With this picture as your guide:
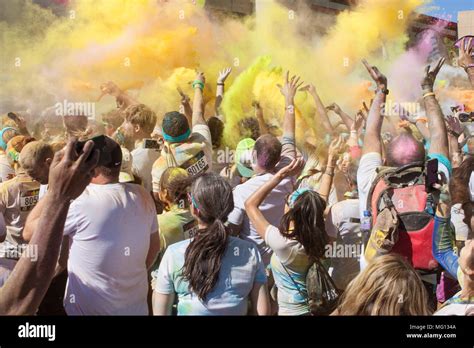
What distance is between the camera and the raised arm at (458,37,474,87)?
519 cm

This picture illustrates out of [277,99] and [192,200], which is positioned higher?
[277,99]

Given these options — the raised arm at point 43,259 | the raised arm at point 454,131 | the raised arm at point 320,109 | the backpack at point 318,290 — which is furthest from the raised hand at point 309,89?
the raised arm at point 43,259

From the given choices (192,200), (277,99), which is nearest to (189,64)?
(277,99)

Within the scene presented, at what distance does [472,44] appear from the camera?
17.1ft

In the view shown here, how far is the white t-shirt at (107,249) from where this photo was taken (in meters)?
4.08

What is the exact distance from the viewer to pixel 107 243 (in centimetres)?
411

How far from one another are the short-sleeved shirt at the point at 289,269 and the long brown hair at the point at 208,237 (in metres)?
0.48

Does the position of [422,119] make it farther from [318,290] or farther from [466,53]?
[318,290]

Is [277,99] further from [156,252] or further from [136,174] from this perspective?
[156,252]

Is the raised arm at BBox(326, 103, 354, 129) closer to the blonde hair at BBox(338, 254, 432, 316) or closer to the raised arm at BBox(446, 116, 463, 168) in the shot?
the raised arm at BBox(446, 116, 463, 168)

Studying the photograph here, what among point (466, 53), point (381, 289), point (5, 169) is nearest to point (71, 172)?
point (381, 289)

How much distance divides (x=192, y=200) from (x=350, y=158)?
5.13 feet

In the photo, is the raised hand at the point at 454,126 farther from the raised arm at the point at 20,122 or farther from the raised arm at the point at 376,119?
the raised arm at the point at 20,122

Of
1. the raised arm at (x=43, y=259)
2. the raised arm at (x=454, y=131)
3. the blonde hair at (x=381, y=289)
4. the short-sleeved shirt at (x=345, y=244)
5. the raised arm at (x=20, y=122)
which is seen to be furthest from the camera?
the raised arm at (x=454, y=131)
